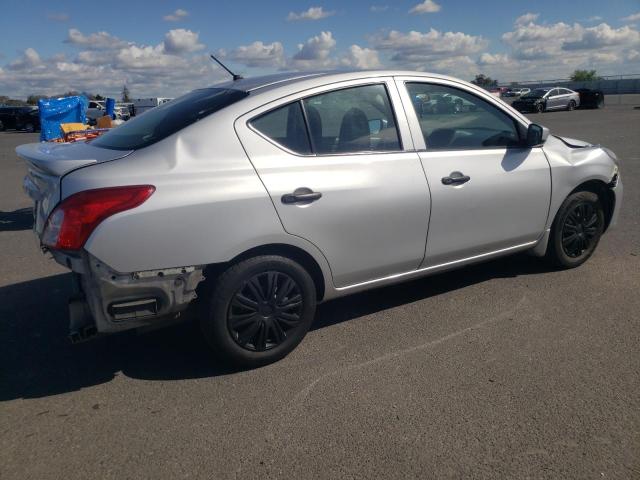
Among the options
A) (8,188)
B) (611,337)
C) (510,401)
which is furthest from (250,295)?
(8,188)

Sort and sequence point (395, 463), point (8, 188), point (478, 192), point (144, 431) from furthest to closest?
point (8, 188)
point (478, 192)
point (144, 431)
point (395, 463)

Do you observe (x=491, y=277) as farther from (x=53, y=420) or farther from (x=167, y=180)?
(x=53, y=420)

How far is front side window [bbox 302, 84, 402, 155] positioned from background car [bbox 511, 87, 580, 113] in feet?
110

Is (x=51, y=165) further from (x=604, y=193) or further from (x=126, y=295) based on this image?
(x=604, y=193)

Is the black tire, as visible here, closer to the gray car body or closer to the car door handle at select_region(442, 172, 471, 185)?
the gray car body

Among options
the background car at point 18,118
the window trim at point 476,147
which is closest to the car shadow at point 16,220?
the window trim at point 476,147

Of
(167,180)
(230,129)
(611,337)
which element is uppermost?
(230,129)

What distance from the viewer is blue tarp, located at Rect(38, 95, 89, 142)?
8781 millimetres

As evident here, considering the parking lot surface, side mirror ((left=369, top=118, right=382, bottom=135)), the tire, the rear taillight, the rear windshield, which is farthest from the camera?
side mirror ((left=369, top=118, right=382, bottom=135))

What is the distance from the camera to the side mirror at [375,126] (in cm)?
375

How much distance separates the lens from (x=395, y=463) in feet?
8.34

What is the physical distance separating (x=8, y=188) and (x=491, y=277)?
31.6 ft

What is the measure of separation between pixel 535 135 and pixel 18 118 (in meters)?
35.3

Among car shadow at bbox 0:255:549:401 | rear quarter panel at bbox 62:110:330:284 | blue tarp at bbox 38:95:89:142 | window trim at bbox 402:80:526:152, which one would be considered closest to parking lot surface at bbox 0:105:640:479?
car shadow at bbox 0:255:549:401
